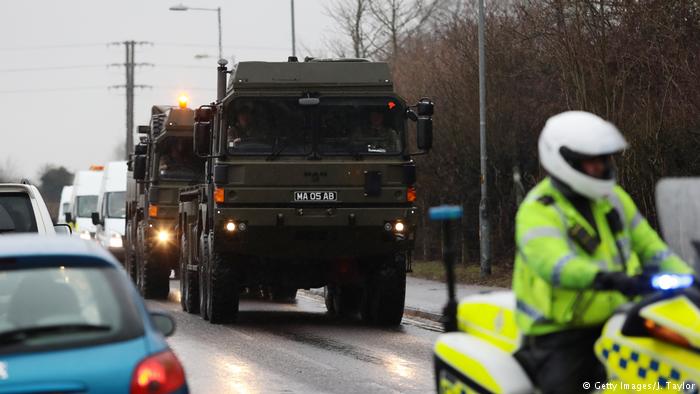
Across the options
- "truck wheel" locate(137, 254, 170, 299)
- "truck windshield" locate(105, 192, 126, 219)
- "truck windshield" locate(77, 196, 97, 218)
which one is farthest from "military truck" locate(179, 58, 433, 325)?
"truck windshield" locate(77, 196, 97, 218)

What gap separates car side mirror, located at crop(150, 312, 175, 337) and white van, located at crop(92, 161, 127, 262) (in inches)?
1157

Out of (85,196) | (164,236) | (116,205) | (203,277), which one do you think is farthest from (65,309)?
(85,196)

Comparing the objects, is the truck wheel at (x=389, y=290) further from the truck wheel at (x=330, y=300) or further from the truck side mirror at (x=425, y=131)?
the truck wheel at (x=330, y=300)

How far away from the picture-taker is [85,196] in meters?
49.4

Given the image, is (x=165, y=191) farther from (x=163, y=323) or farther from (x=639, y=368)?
(x=639, y=368)

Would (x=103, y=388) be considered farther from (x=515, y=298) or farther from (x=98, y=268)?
(x=515, y=298)

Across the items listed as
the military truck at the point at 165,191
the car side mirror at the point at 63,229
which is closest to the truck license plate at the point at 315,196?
the car side mirror at the point at 63,229

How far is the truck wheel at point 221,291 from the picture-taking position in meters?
19.1

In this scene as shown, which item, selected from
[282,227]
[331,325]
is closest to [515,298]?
[282,227]

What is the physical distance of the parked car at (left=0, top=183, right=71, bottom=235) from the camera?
45.4 feet

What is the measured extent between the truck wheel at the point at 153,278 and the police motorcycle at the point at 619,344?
64.1ft

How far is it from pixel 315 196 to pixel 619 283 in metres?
12.9

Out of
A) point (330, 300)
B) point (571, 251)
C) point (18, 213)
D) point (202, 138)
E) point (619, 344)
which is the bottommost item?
point (330, 300)

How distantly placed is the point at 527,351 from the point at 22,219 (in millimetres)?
8560
